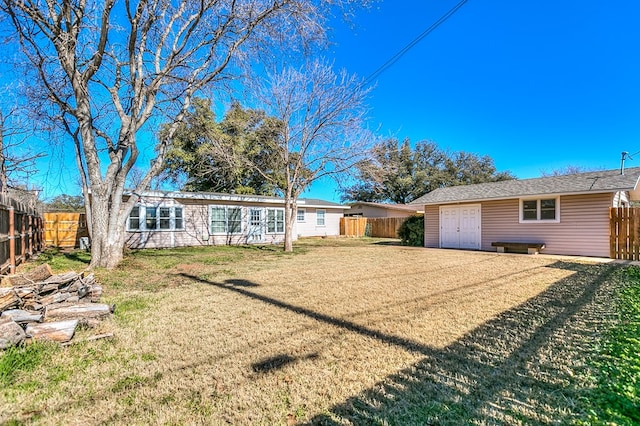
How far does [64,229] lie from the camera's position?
14812mm

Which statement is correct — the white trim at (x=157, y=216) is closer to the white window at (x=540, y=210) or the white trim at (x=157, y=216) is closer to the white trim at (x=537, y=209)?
the white trim at (x=537, y=209)

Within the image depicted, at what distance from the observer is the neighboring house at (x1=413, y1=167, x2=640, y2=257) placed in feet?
34.7

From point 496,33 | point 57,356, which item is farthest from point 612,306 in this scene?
point 496,33

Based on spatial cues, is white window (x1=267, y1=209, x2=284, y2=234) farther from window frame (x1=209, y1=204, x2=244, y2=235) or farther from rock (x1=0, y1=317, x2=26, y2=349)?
rock (x1=0, y1=317, x2=26, y2=349)

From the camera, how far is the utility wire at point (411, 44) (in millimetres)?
7685

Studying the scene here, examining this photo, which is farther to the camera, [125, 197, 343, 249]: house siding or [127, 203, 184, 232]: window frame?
[125, 197, 343, 249]: house siding

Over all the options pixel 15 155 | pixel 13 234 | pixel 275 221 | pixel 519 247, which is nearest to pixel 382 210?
pixel 275 221

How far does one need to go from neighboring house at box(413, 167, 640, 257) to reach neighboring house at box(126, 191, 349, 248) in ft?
28.8

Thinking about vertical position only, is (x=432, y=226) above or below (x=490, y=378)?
above

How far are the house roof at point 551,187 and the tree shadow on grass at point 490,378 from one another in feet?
27.4

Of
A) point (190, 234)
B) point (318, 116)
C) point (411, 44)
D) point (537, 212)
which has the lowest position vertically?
point (190, 234)

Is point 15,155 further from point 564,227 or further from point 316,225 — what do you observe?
point 564,227

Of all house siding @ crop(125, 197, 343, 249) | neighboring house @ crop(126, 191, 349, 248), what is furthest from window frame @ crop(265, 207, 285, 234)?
house siding @ crop(125, 197, 343, 249)

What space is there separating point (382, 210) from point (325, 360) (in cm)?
2697
